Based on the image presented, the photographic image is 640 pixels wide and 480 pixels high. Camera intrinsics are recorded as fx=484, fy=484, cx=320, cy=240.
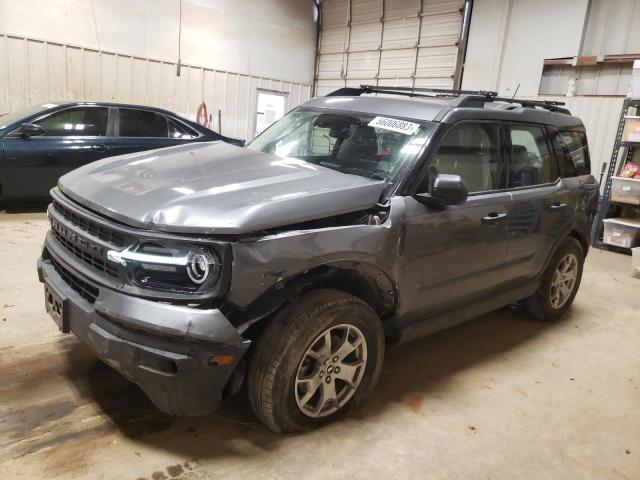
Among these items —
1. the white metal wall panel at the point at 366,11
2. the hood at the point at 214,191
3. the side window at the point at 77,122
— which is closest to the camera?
the hood at the point at 214,191

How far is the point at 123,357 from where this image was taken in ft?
5.92

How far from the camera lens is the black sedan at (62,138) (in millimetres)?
5438

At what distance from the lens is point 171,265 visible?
1.79 m

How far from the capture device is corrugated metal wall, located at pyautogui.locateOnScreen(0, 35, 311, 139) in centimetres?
805

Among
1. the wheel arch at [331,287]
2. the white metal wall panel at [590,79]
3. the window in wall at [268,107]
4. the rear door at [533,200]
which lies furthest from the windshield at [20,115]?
the white metal wall panel at [590,79]

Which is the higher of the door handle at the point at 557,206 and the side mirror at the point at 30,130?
the side mirror at the point at 30,130

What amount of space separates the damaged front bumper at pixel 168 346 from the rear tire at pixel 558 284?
276 centimetres

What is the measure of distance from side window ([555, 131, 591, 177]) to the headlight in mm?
2864

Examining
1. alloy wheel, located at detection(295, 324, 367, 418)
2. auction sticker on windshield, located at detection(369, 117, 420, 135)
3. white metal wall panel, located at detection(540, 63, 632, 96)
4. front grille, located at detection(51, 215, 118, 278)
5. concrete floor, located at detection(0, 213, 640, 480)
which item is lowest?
concrete floor, located at detection(0, 213, 640, 480)

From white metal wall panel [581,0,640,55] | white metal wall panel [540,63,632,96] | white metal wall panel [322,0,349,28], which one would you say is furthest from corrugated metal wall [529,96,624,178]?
white metal wall panel [322,0,349,28]

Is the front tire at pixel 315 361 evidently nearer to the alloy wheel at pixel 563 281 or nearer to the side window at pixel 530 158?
the side window at pixel 530 158

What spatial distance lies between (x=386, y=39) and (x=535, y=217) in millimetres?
8710

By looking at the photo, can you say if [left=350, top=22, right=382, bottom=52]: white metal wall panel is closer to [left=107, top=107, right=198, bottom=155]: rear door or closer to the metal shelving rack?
the metal shelving rack

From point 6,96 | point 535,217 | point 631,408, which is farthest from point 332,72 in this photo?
point 631,408
